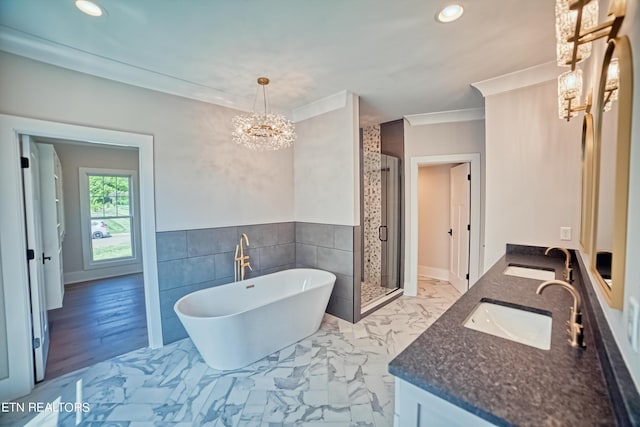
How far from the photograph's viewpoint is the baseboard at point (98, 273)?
15.8 ft

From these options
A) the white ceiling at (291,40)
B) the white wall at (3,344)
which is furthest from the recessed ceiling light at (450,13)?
the white wall at (3,344)

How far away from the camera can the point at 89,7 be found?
167 centimetres

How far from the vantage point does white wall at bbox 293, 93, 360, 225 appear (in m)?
3.11

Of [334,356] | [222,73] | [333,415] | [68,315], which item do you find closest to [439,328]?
[333,415]

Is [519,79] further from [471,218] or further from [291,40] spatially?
[291,40]

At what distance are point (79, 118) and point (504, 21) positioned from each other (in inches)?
133

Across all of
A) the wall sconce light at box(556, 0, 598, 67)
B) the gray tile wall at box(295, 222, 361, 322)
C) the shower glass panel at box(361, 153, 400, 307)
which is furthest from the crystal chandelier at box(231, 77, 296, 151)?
the wall sconce light at box(556, 0, 598, 67)

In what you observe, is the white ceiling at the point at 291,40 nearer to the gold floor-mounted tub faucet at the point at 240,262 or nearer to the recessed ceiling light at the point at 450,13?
the recessed ceiling light at the point at 450,13

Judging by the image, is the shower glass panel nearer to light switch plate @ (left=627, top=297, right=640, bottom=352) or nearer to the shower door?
the shower door

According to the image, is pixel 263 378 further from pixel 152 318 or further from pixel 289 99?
pixel 289 99

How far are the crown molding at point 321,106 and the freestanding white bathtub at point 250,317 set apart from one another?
2.02m

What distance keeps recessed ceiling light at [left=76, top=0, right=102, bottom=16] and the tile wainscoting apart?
1.80 m

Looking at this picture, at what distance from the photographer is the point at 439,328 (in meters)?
1.17

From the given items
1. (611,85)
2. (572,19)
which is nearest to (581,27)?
(572,19)
